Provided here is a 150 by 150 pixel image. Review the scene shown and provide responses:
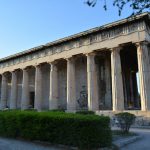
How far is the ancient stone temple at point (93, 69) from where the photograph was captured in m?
21.0

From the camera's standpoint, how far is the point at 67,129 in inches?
348

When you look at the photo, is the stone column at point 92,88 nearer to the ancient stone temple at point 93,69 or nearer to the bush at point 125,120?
the ancient stone temple at point 93,69

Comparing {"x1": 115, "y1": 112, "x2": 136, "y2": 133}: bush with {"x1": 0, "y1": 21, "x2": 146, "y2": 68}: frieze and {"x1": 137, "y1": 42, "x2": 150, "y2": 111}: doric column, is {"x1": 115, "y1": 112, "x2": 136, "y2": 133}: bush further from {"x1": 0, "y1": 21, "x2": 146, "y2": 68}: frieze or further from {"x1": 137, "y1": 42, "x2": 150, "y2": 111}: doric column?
{"x1": 0, "y1": 21, "x2": 146, "y2": 68}: frieze

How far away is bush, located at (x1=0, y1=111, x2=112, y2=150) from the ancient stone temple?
36.9 ft

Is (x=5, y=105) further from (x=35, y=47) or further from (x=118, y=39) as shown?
(x=118, y=39)

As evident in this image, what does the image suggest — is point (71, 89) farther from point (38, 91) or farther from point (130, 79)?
point (130, 79)

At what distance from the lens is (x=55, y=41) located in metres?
28.3

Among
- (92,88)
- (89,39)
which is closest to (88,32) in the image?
(89,39)

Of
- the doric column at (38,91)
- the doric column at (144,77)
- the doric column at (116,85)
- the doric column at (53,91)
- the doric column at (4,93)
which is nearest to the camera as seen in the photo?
the doric column at (144,77)

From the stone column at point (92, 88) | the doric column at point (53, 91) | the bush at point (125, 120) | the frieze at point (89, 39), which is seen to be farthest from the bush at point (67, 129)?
the doric column at point (53, 91)

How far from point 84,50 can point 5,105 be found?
19.8m

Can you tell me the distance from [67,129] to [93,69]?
1585 cm

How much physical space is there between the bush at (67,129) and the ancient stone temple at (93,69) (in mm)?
11252

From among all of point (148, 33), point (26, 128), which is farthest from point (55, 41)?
point (26, 128)
